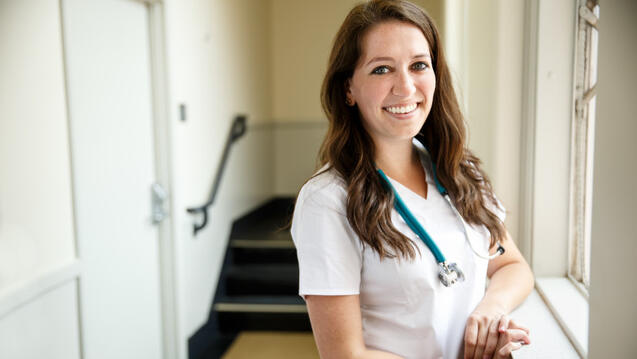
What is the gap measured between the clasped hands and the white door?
5.21 ft

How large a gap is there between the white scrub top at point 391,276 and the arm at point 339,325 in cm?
2

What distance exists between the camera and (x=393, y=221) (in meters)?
1.00

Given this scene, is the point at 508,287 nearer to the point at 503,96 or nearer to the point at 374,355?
the point at 374,355

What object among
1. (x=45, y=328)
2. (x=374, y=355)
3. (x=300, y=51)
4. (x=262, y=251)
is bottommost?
(x=262, y=251)

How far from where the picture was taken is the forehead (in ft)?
3.30

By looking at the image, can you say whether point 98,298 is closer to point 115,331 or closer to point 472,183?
point 115,331

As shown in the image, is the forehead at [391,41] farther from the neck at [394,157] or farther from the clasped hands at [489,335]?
the clasped hands at [489,335]

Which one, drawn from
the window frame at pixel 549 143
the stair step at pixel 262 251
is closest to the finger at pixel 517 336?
the window frame at pixel 549 143

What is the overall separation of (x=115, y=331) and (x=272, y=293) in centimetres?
146

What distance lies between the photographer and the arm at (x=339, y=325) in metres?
0.92

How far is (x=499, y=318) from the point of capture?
1005mm

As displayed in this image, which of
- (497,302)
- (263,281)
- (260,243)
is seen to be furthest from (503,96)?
(260,243)

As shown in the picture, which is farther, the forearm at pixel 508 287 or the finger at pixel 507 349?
the forearm at pixel 508 287

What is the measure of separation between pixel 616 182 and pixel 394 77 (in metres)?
0.47
